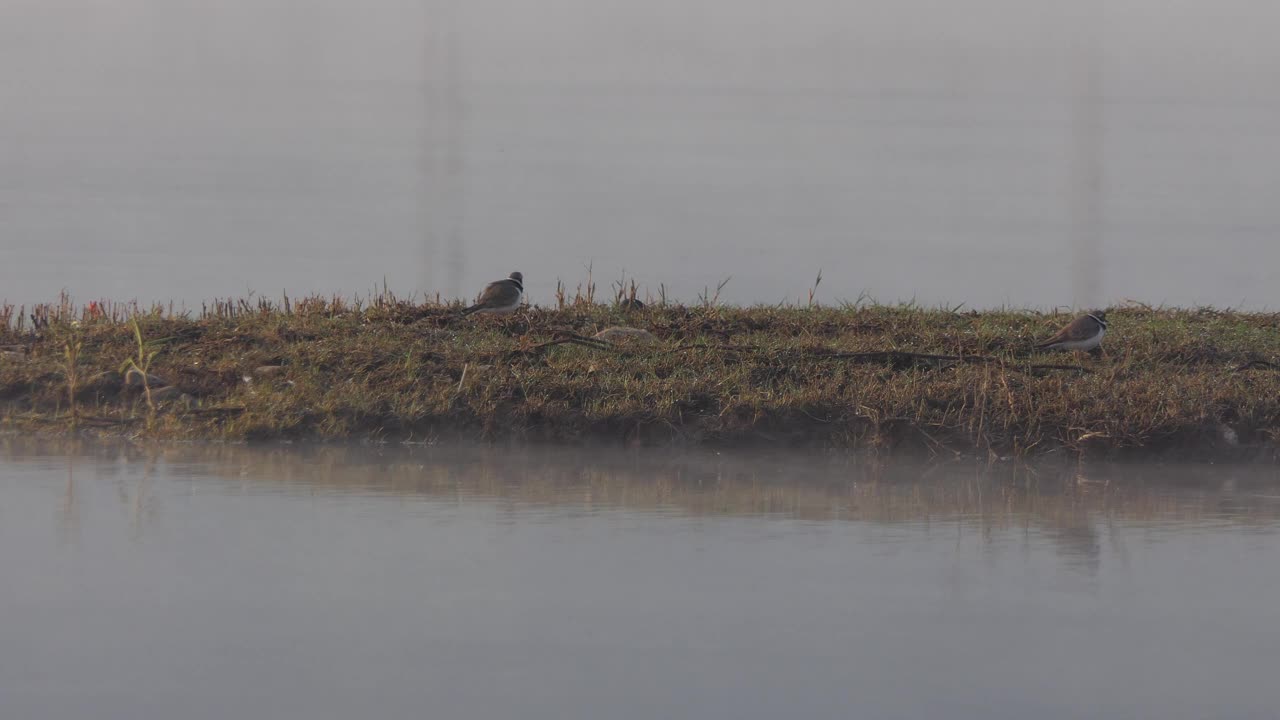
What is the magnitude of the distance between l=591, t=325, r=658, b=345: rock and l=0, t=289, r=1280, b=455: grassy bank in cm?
13

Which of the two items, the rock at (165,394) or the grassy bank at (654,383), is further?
the rock at (165,394)

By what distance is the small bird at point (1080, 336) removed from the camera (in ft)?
27.9

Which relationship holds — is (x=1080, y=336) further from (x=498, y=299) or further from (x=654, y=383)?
(x=498, y=299)

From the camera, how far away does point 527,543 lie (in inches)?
197

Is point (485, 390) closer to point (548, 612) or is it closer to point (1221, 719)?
point (548, 612)

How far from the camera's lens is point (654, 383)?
7.61m

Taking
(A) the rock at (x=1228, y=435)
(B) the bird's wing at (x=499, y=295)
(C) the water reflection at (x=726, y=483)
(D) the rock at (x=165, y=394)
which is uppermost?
(B) the bird's wing at (x=499, y=295)

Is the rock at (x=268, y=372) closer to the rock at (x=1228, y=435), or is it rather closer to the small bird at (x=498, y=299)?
the small bird at (x=498, y=299)

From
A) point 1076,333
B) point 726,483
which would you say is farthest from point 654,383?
point 1076,333

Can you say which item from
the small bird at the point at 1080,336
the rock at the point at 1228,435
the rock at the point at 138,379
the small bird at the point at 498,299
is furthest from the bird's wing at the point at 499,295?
the rock at the point at 1228,435

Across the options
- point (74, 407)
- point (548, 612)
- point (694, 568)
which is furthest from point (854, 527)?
point (74, 407)

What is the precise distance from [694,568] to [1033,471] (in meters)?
2.82

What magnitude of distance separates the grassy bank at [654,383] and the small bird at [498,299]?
240 millimetres

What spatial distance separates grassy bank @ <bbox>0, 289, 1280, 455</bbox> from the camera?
23.6 ft
